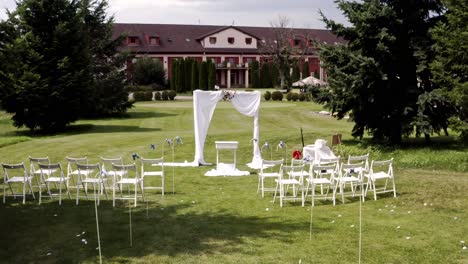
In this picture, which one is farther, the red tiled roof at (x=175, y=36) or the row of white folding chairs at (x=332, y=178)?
the red tiled roof at (x=175, y=36)

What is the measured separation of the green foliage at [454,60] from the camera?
15.1m

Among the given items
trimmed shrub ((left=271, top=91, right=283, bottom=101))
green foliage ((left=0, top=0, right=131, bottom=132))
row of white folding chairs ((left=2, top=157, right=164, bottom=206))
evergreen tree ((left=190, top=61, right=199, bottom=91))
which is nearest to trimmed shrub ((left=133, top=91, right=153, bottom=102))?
evergreen tree ((left=190, top=61, right=199, bottom=91))

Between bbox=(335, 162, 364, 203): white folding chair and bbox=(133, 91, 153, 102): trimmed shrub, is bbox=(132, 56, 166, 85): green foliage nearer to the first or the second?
bbox=(133, 91, 153, 102): trimmed shrub

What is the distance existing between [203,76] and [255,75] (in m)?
8.76

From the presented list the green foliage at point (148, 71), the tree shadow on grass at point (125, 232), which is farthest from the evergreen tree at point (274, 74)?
the tree shadow on grass at point (125, 232)

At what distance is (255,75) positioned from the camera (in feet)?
220

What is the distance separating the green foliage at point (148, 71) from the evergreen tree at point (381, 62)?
4346cm

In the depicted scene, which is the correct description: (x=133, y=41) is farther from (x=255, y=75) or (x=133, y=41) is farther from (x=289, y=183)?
(x=289, y=183)

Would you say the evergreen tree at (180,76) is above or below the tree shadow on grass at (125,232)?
above

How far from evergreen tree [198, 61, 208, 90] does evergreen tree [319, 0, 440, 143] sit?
43511 millimetres

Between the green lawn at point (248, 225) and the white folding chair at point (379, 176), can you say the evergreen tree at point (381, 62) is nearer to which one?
the green lawn at point (248, 225)

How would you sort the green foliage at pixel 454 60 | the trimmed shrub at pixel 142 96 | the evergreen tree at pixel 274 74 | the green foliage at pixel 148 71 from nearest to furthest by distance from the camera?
the green foliage at pixel 454 60
the trimmed shrub at pixel 142 96
the green foliage at pixel 148 71
the evergreen tree at pixel 274 74

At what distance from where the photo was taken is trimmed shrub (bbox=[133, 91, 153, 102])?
4947 cm

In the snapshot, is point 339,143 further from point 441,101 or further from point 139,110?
point 139,110
